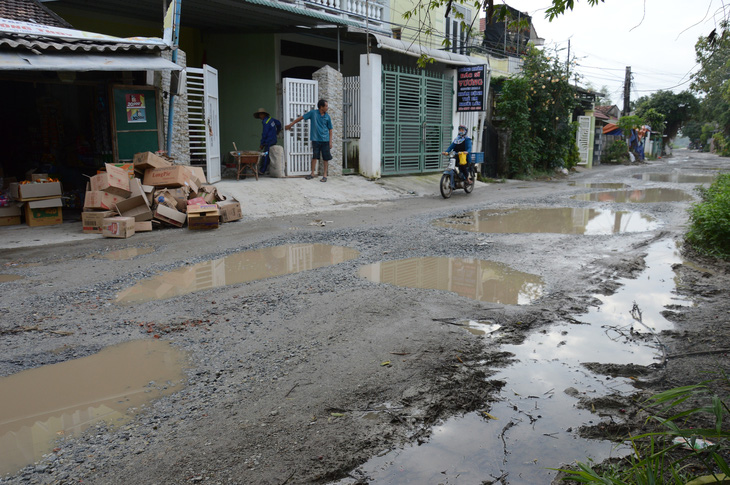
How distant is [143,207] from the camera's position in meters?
8.22

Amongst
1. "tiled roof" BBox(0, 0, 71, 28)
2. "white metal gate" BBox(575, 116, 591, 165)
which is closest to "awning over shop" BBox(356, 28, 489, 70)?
"tiled roof" BBox(0, 0, 71, 28)

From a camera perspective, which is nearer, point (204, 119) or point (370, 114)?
point (204, 119)

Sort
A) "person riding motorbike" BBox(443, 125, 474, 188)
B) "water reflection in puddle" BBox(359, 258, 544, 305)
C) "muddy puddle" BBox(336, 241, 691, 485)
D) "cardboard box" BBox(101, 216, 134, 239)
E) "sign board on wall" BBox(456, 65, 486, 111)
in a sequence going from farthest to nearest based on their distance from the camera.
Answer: "sign board on wall" BBox(456, 65, 486, 111) < "person riding motorbike" BBox(443, 125, 474, 188) < "cardboard box" BBox(101, 216, 134, 239) < "water reflection in puddle" BBox(359, 258, 544, 305) < "muddy puddle" BBox(336, 241, 691, 485)

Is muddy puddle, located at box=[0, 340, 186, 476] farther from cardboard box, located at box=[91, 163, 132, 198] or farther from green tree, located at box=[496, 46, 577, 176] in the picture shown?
green tree, located at box=[496, 46, 577, 176]

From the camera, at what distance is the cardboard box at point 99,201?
7.91m

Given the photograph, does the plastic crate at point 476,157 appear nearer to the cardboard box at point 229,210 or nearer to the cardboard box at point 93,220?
the cardboard box at point 229,210

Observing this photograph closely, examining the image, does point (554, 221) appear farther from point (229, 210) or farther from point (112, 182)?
point (112, 182)

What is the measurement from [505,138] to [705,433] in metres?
18.1

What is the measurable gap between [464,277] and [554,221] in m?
4.29

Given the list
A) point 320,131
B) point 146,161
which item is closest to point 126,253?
point 146,161

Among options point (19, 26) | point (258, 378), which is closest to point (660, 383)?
point (258, 378)

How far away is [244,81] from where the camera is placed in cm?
1402

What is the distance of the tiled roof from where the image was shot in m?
9.63

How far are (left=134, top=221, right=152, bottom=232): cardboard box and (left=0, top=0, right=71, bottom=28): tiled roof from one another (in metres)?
4.76
